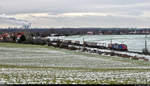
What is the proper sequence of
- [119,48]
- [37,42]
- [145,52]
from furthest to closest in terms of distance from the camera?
[37,42], [119,48], [145,52]

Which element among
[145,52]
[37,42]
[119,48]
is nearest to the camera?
[145,52]

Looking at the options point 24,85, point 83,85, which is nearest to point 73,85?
point 83,85

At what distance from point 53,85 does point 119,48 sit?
9070 cm

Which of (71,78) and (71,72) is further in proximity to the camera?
(71,72)

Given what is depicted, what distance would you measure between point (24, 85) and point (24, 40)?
114 metres

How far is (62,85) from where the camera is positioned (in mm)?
14578

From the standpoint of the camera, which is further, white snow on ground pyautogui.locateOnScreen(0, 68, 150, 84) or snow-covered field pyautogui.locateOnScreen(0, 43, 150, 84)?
snow-covered field pyautogui.locateOnScreen(0, 43, 150, 84)

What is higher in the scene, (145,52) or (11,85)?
(11,85)

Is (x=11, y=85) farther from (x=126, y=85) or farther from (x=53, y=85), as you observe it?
(x=126, y=85)

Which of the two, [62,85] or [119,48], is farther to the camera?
[119,48]

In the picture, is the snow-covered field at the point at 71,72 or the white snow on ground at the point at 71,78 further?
the snow-covered field at the point at 71,72

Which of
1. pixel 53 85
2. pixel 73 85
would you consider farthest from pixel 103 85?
pixel 53 85

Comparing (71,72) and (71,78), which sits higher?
(71,78)

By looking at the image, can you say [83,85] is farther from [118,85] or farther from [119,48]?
[119,48]
